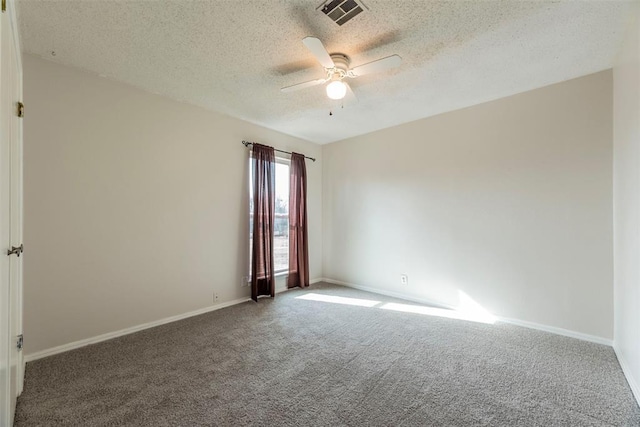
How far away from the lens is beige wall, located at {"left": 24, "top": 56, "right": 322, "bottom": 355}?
236cm

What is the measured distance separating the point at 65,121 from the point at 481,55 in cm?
375

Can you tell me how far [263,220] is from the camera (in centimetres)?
397

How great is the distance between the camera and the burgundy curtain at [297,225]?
4527mm

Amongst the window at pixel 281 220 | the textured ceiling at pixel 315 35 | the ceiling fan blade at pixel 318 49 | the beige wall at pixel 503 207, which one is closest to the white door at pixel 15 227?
the textured ceiling at pixel 315 35

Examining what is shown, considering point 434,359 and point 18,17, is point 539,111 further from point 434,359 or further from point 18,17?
point 18,17

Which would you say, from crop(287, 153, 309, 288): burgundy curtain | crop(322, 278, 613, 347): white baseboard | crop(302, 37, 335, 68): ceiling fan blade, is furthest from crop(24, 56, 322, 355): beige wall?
crop(322, 278, 613, 347): white baseboard

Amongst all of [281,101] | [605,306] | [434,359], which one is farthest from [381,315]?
[281,101]

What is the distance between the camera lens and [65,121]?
2477 mm

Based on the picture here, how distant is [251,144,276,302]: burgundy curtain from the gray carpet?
989mm

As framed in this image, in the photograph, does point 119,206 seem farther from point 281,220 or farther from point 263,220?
point 281,220

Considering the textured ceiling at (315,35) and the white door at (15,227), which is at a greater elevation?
the textured ceiling at (315,35)

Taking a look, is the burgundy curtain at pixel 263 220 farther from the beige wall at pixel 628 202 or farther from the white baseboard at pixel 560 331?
the beige wall at pixel 628 202

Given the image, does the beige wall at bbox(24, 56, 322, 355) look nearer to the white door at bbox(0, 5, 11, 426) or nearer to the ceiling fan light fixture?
the white door at bbox(0, 5, 11, 426)

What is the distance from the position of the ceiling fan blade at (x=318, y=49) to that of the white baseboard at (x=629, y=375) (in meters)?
3.09
